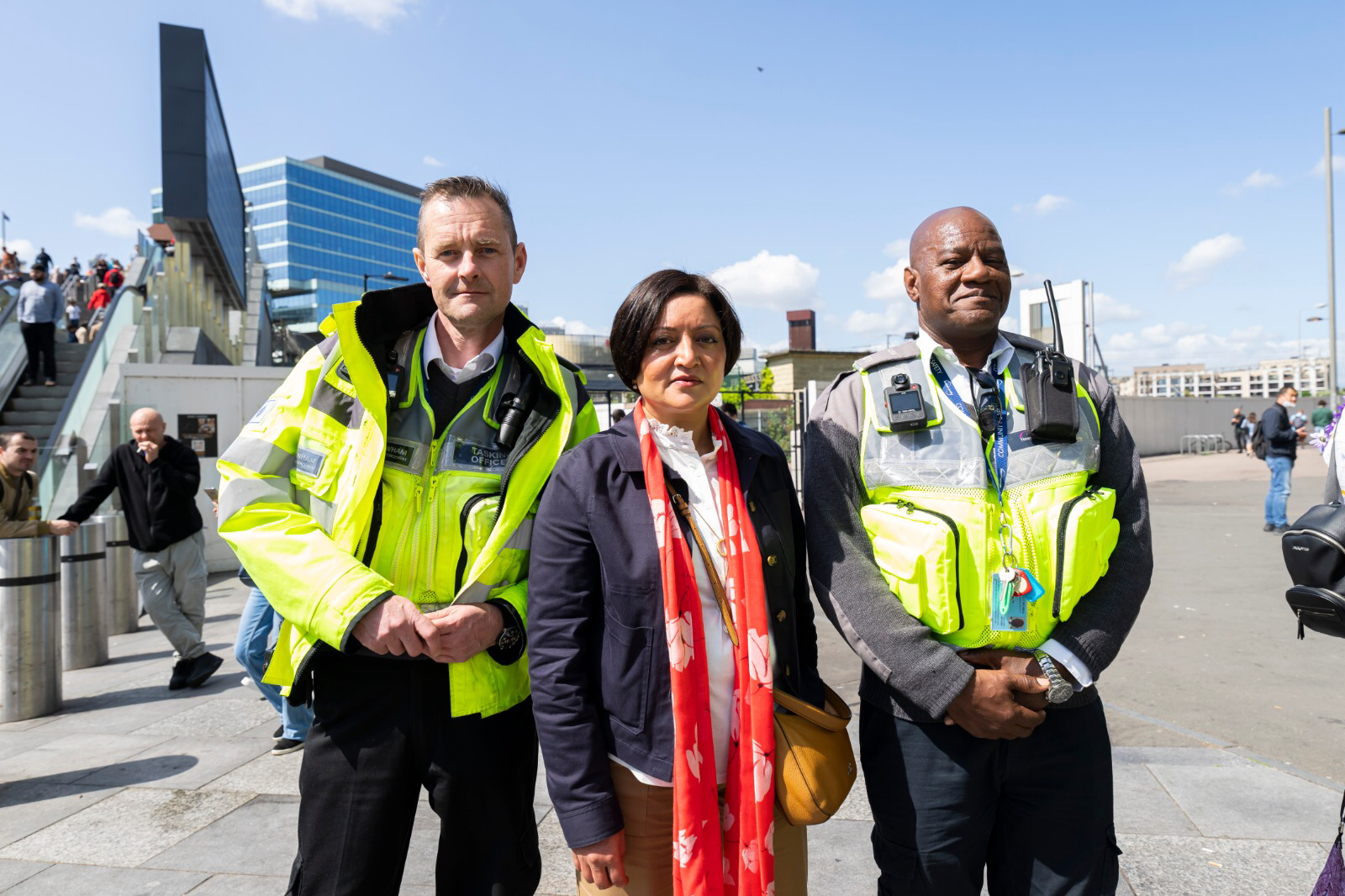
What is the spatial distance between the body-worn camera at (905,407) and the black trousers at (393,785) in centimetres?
133

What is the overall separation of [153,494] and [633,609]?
5860mm

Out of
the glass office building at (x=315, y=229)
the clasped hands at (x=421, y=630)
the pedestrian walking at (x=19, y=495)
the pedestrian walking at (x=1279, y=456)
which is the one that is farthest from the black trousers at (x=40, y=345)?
the glass office building at (x=315, y=229)

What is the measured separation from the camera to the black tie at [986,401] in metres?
2.23

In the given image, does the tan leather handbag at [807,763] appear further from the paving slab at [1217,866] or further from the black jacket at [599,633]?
the paving slab at [1217,866]

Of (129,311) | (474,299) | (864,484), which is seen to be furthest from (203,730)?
(129,311)

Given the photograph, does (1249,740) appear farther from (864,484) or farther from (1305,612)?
(864,484)

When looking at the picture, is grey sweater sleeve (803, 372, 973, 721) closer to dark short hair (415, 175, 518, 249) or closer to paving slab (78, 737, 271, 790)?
dark short hair (415, 175, 518, 249)

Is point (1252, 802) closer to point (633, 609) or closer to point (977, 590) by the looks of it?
point (977, 590)

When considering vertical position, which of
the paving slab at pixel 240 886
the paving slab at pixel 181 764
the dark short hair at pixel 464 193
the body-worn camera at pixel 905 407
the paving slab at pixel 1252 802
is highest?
the dark short hair at pixel 464 193

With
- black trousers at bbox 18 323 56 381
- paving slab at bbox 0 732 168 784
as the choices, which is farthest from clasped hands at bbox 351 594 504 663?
black trousers at bbox 18 323 56 381

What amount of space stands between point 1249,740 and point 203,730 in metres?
5.99

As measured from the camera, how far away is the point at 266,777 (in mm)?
4277

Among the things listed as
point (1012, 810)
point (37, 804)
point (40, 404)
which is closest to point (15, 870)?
point (37, 804)

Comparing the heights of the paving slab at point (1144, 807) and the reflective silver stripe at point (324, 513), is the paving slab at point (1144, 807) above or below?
below
